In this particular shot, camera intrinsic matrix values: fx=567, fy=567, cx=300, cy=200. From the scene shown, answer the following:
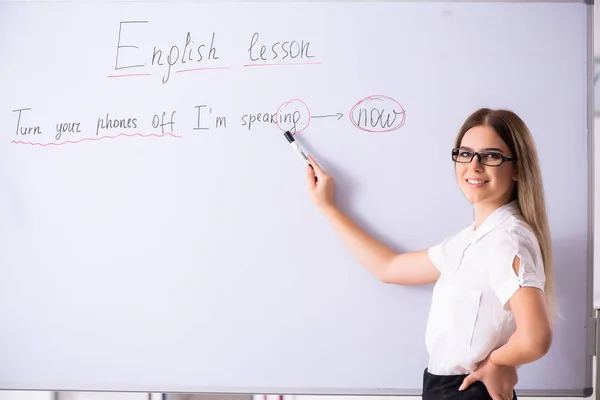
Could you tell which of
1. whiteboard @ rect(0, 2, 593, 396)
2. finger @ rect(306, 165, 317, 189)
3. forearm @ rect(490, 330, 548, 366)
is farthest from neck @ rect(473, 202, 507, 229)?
finger @ rect(306, 165, 317, 189)

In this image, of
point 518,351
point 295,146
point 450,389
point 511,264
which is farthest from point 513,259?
point 295,146

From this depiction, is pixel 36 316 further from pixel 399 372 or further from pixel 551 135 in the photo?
pixel 551 135

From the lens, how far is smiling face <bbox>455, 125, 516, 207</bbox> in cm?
112

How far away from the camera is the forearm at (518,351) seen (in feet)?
3.22

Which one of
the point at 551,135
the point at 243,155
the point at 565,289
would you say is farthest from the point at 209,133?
the point at 565,289

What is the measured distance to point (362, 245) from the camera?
1.28 metres

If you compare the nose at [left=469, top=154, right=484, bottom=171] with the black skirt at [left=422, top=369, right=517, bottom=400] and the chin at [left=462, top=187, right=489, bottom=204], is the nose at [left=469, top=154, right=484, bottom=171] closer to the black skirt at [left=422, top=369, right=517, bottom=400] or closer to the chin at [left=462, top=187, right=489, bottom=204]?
the chin at [left=462, top=187, right=489, bottom=204]

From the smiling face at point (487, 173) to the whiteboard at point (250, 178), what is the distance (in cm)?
14

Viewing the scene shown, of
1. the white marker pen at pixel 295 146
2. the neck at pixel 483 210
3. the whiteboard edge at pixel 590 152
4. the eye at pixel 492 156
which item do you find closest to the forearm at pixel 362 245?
the white marker pen at pixel 295 146

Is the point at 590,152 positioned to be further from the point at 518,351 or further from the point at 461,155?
the point at 518,351

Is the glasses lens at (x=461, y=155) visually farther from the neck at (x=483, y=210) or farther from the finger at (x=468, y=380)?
the finger at (x=468, y=380)

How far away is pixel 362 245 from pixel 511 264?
35 cm

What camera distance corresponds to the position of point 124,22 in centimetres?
132

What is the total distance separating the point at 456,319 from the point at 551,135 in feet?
1.65
